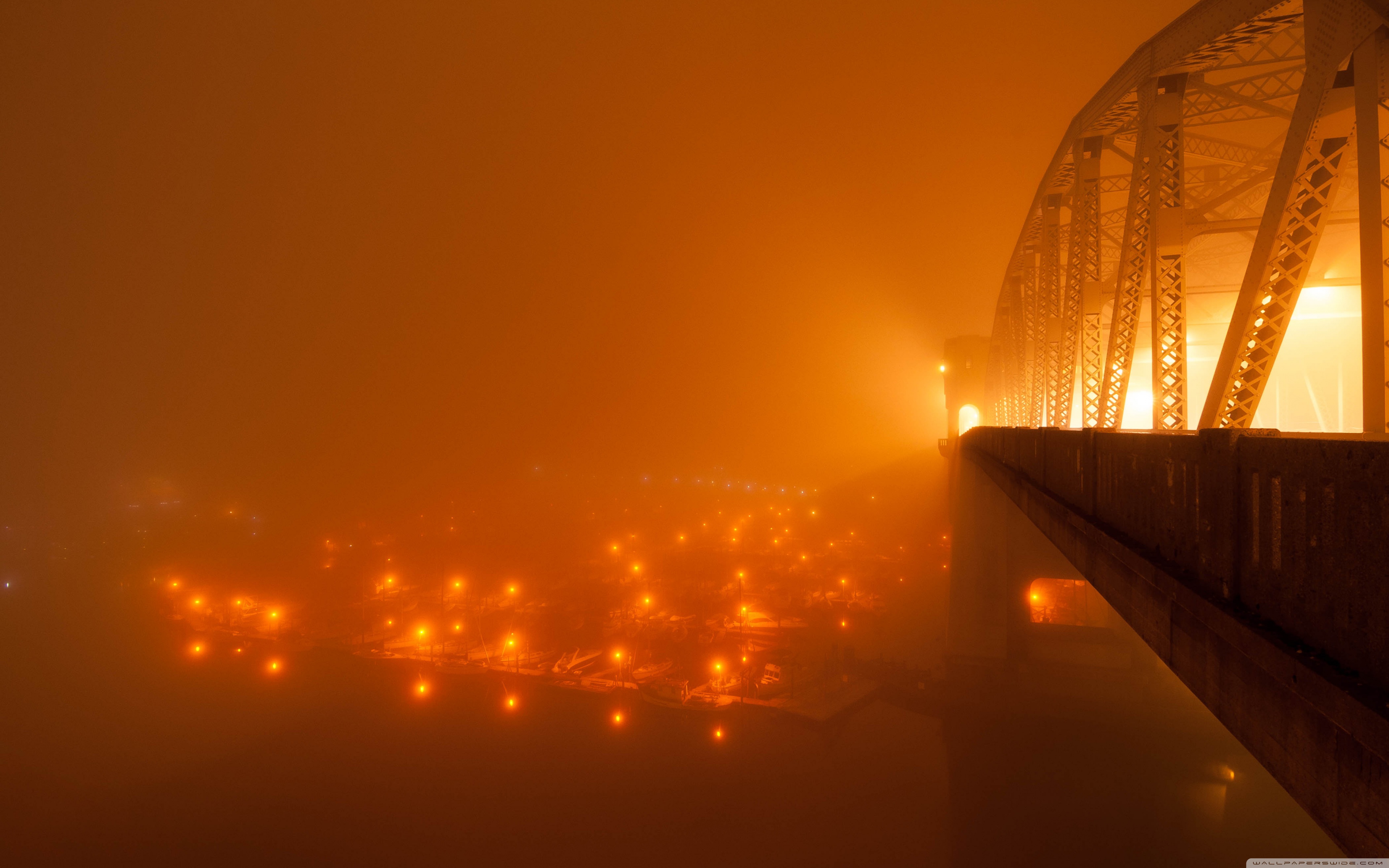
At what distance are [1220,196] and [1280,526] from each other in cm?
1731

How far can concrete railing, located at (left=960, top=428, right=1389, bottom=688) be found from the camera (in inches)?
103

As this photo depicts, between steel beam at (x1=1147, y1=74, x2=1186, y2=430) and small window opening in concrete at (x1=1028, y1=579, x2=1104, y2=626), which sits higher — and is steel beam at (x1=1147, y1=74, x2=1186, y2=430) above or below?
above

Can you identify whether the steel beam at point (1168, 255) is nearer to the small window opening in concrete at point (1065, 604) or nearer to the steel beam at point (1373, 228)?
the steel beam at point (1373, 228)

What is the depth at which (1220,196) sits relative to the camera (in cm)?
1614

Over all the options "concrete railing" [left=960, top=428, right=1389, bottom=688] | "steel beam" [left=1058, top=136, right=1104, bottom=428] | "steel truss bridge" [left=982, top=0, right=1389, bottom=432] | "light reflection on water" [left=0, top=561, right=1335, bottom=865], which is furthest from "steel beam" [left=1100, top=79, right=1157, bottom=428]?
"light reflection on water" [left=0, top=561, right=1335, bottom=865]

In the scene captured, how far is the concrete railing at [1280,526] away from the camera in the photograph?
263cm

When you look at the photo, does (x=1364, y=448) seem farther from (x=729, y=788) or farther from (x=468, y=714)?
(x=468, y=714)

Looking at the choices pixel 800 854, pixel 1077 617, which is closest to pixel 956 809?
pixel 800 854

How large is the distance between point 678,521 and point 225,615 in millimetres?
56079

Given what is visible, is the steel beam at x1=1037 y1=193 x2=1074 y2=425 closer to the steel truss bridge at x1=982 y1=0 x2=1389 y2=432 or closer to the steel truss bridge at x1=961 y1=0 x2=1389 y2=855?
the steel truss bridge at x1=982 y1=0 x2=1389 y2=432

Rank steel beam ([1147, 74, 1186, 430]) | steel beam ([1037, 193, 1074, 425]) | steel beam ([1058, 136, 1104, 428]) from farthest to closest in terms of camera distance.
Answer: steel beam ([1037, 193, 1074, 425]), steel beam ([1058, 136, 1104, 428]), steel beam ([1147, 74, 1186, 430])

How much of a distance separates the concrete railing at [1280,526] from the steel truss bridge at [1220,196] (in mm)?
1488

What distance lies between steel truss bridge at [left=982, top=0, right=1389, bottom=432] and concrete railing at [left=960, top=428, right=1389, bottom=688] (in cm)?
149

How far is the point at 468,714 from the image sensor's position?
31281 mm
